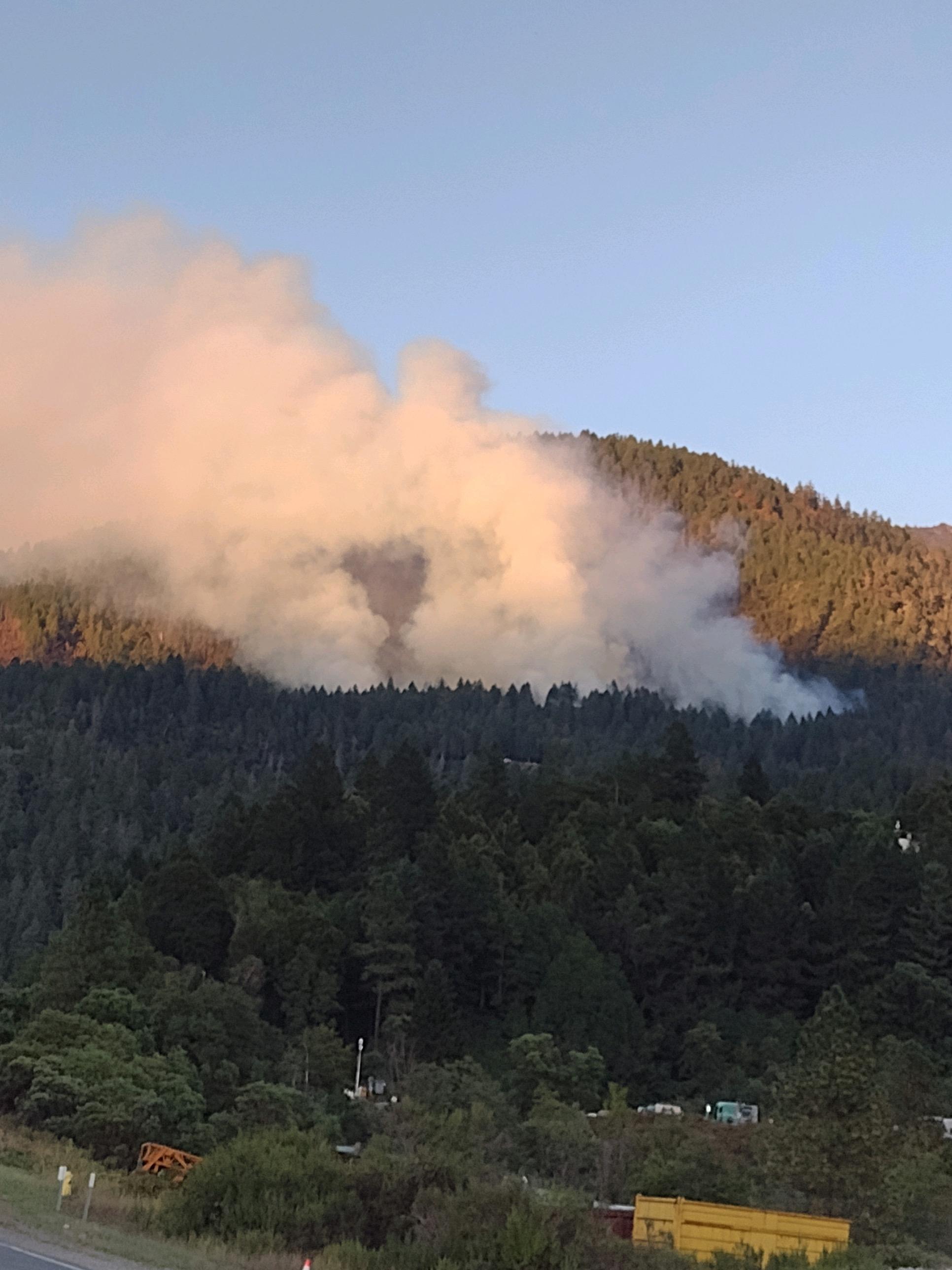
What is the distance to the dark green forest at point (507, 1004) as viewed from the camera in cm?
3158

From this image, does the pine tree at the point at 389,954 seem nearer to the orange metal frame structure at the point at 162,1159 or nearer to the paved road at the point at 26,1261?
the orange metal frame structure at the point at 162,1159

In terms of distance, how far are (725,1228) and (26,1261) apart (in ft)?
52.9

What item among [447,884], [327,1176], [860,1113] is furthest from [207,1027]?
[327,1176]

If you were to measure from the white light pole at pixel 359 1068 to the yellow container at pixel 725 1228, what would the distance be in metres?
38.0

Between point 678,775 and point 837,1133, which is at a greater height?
point 678,775

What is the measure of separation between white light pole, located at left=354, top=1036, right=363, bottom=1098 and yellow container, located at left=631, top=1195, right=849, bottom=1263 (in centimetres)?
3804

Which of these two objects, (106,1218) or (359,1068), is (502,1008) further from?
(106,1218)

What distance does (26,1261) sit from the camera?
21.1 metres

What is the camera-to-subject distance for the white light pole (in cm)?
7281

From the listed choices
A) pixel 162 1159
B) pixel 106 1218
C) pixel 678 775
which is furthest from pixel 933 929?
pixel 106 1218

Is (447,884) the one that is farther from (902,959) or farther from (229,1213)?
(229,1213)

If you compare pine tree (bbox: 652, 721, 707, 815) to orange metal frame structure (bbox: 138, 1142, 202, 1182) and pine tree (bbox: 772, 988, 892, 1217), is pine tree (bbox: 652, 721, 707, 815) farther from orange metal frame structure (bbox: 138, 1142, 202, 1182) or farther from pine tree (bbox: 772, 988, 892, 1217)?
orange metal frame structure (bbox: 138, 1142, 202, 1182)

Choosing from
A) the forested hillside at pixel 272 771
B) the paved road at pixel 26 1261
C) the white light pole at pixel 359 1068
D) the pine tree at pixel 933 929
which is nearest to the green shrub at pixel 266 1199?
the paved road at pixel 26 1261

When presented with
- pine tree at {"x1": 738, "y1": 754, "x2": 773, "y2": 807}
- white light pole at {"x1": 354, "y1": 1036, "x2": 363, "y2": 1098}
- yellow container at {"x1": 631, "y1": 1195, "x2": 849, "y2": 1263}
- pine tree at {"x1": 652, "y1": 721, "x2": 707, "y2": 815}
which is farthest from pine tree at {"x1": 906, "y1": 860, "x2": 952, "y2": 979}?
yellow container at {"x1": 631, "y1": 1195, "x2": 849, "y2": 1263}
